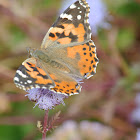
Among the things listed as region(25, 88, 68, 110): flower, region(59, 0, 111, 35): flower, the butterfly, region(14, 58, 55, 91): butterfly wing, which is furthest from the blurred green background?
region(14, 58, 55, 91): butterfly wing

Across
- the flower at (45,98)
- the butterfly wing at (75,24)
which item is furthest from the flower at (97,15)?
the flower at (45,98)

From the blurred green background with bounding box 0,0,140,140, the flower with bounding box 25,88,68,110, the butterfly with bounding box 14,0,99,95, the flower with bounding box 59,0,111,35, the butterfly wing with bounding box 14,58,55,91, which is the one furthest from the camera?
the flower with bounding box 59,0,111,35

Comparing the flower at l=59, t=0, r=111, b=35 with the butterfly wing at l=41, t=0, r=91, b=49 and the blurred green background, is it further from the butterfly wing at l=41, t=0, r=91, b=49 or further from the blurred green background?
the butterfly wing at l=41, t=0, r=91, b=49

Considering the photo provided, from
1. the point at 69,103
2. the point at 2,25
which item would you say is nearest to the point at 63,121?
the point at 69,103

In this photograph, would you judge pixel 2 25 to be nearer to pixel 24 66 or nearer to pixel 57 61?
pixel 57 61

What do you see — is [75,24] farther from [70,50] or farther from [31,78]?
[31,78]

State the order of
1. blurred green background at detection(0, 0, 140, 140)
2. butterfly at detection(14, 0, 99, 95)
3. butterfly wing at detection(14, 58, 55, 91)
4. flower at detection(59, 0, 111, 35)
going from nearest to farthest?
butterfly wing at detection(14, 58, 55, 91), butterfly at detection(14, 0, 99, 95), blurred green background at detection(0, 0, 140, 140), flower at detection(59, 0, 111, 35)
